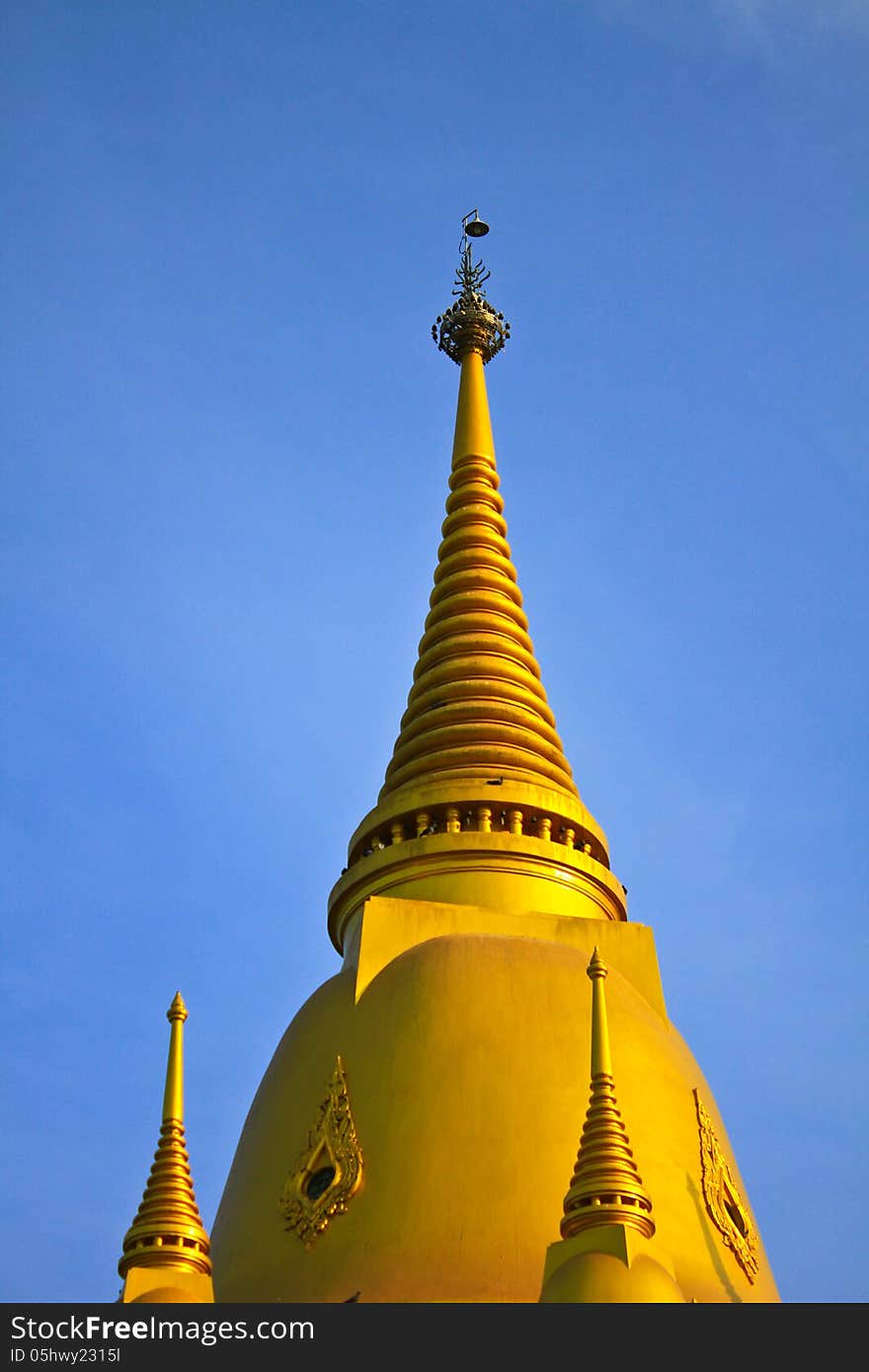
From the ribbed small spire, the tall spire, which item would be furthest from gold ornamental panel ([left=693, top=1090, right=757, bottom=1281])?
the ribbed small spire

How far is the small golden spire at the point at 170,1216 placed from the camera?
83.3ft

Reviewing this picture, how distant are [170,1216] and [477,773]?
32.6ft

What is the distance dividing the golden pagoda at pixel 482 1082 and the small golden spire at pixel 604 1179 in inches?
1.0

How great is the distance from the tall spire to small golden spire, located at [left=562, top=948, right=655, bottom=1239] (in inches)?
287

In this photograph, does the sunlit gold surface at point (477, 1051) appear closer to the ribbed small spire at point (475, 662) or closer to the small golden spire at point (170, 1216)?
the ribbed small spire at point (475, 662)

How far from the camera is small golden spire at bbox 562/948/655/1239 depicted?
24281 mm

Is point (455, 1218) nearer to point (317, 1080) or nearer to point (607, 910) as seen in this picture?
point (317, 1080)

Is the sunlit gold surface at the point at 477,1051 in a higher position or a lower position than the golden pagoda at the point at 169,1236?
higher

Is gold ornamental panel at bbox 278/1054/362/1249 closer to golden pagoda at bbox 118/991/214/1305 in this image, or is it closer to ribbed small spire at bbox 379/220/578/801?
golden pagoda at bbox 118/991/214/1305

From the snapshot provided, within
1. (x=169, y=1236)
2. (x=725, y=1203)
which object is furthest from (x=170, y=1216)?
(x=725, y=1203)

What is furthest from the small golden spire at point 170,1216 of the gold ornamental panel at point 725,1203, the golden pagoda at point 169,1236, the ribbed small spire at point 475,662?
the ribbed small spire at point 475,662
